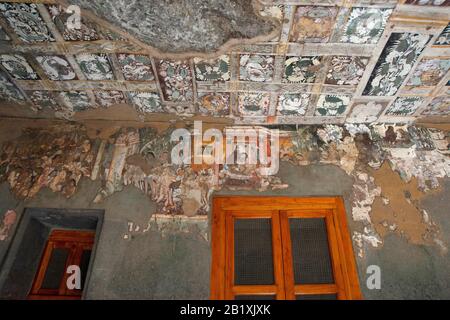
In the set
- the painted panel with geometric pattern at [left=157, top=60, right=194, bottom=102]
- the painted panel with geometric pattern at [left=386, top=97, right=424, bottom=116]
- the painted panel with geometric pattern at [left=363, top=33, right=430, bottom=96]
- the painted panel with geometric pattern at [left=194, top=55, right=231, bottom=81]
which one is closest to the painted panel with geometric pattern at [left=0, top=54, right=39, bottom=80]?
the painted panel with geometric pattern at [left=157, top=60, right=194, bottom=102]

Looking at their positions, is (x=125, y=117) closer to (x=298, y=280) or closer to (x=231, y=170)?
(x=231, y=170)

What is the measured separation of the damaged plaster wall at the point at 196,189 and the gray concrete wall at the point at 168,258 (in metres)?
0.01

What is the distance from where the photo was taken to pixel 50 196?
3.84 metres

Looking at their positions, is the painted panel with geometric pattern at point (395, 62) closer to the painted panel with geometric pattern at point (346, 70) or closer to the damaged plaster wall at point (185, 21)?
the painted panel with geometric pattern at point (346, 70)

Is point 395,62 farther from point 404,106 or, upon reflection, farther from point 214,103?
point 214,103

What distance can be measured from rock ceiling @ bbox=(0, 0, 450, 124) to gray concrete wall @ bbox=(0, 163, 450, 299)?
110cm

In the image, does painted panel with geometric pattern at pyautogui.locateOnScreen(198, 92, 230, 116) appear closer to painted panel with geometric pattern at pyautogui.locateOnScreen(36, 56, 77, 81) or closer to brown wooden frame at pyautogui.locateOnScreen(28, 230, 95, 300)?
painted panel with geometric pattern at pyautogui.locateOnScreen(36, 56, 77, 81)

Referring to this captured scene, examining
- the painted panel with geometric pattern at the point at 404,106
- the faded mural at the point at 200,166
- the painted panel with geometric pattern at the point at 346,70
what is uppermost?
the painted panel with geometric pattern at the point at 404,106

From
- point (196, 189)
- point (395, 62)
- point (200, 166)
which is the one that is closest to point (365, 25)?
point (395, 62)

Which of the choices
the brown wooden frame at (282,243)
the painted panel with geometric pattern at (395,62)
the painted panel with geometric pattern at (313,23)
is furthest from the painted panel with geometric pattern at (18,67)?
the painted panel with geometric pattern at (395,62)

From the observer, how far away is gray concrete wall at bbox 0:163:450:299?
3.35m

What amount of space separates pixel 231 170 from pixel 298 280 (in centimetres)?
147

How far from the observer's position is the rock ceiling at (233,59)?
10.0ft
